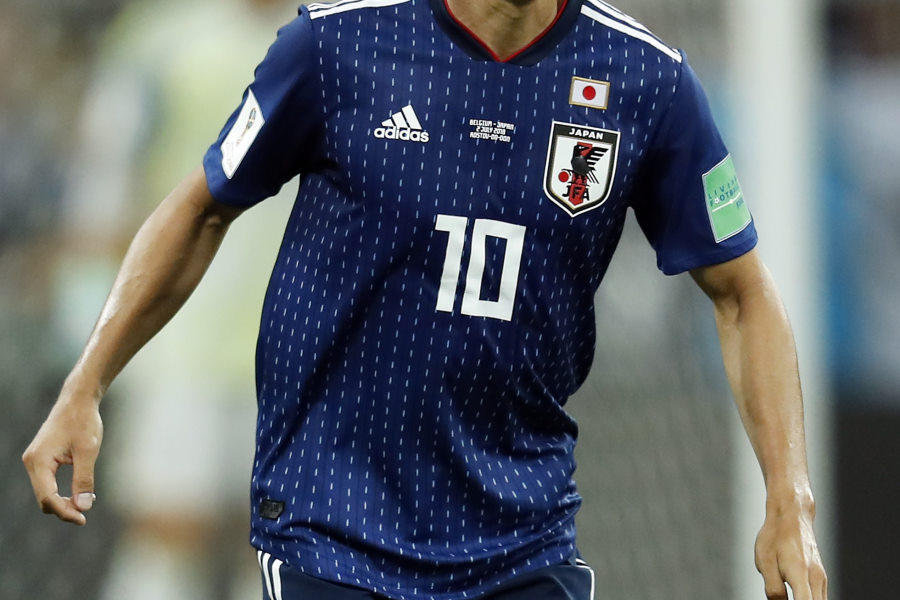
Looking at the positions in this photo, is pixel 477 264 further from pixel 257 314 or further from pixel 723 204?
pixel 257 314

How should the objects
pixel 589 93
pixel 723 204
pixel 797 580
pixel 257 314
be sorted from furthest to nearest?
1. pixel 257 314
2. pixel 723 204
3. pixel 589 93
4. pixel 797 580

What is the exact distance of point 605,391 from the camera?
5363 mm

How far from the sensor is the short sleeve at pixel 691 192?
8.37 feet

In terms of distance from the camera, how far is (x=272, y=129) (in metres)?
2.47

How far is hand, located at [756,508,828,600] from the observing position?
2.28 metres

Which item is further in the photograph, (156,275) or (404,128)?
(156,275)

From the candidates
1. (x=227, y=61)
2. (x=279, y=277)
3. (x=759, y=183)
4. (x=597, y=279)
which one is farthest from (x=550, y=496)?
(x=759, y=183)

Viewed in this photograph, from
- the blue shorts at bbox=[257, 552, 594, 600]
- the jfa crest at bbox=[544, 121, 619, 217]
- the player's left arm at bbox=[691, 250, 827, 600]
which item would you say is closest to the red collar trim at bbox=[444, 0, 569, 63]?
the jfa crest at bbox=[544, 121, 619, 217]

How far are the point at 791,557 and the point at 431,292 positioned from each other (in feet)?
2.18

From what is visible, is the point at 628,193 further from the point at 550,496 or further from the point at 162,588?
the point at 162,588

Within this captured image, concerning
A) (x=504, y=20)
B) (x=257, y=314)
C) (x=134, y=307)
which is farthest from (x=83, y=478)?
(x=257, y=314)

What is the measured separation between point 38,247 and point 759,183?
2.25m

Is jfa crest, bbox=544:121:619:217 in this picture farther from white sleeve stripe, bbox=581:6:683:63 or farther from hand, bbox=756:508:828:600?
hand, bbox=756:508:828:600

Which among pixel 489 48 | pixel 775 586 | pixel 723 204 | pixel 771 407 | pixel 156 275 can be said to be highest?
pixel 489 48
